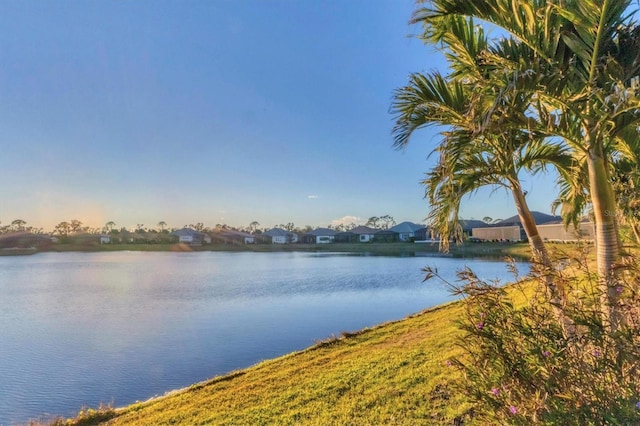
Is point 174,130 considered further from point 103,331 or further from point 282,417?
point 282,417

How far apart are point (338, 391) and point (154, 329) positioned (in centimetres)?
810

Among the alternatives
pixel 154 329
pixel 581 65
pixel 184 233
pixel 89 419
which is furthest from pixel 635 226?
pixel 184 233

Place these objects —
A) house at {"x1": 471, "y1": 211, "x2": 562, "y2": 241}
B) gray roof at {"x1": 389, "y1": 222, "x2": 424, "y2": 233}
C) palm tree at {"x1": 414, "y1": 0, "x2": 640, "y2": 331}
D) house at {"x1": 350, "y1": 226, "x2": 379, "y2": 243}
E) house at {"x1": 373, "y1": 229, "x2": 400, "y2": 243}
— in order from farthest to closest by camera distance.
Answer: house at {"x1": 350, "y1": 226, "x2": 379, "y2": 243}, gray roof at {"x1": 389, "y1": 222, "x2": 424, "y2": 233}, house at {"x1": 373, "y1": 229, "x2": 400, "y2": 243}, house at {"x1": 471, "y1": 211, "x2": 562, "y2": 241}, palm tree at {"x1": 414, "y1": 0, "x2": 640, "y2": 331}

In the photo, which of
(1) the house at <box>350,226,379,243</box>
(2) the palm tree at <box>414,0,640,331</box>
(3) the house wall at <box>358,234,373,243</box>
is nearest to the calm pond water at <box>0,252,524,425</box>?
(2) the palm tree at <box>414,0,640,331</box>

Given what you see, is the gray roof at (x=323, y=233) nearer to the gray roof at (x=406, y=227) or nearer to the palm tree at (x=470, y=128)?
the gray roof at (x=406, y=227)

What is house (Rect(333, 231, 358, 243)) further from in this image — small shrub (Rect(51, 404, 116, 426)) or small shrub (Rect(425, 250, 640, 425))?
small shrub (Rect(425, 250, 640, 425))

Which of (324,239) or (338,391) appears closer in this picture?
(338,391)

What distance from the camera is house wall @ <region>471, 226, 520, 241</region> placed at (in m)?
42.8

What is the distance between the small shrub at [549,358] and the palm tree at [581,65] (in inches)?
28.7

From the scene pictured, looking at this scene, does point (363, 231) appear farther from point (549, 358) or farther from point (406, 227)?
point (549, 358)

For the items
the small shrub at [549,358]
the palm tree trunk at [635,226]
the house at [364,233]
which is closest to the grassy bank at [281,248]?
the house at [364,233]

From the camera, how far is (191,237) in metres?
68.4

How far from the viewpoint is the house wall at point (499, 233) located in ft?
140

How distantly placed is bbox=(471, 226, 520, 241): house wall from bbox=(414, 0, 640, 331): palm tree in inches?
1750
